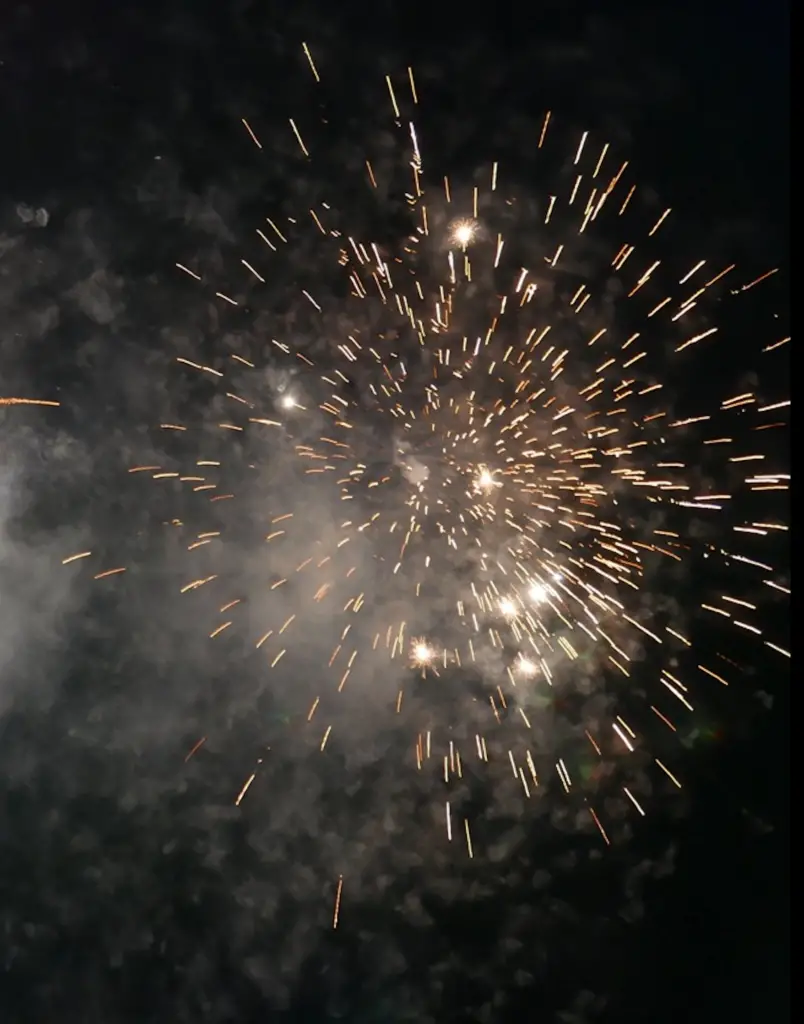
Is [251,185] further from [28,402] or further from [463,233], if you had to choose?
[28,402]

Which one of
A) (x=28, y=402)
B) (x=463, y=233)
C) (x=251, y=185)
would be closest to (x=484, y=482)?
(x=463, y=233)

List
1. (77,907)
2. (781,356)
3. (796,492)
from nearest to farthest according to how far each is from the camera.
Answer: (796,492) → (781,356) → (77,907)

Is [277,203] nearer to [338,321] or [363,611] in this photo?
[338,321]

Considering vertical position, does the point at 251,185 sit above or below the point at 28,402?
above

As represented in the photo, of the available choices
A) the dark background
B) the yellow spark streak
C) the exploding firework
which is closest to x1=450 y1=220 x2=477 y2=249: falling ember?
the exploding firework

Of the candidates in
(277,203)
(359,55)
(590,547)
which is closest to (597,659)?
(590,547)
